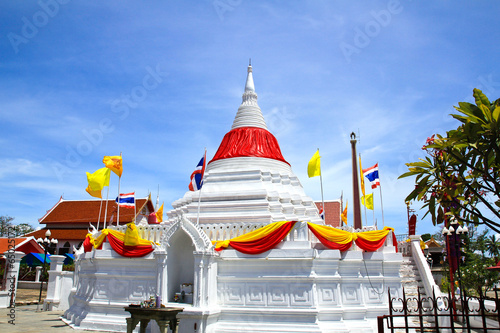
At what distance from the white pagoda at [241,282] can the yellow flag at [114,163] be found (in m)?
4.67

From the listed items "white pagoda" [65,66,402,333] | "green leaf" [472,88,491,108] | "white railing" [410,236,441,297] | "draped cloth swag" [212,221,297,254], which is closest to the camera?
"green leaf" [472,88,491,108]

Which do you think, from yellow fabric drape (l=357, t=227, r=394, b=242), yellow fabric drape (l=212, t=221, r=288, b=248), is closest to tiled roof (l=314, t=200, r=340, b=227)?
yellow fabric drape (l=357, t=227, r=394, b=242)

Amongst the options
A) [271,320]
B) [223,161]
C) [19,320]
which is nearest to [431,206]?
[271,320]

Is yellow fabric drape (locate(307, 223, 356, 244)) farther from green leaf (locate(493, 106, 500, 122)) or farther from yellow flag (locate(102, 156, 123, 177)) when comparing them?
yellow flag (locate(102, 156, 123, 177))

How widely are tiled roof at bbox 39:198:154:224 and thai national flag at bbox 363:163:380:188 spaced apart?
34.1 m

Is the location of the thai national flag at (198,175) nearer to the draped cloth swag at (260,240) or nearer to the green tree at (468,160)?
the draped cloth swag at (260,240)

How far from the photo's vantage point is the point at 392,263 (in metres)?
20.2

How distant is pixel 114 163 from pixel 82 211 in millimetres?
35376

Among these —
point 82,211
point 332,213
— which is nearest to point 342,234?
point 332,213

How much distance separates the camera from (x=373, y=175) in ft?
84.8

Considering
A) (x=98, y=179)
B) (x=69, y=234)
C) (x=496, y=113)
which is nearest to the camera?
(x=496, y=113)

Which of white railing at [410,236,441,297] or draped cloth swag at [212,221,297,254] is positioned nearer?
draped cloth swag at [212,221,297,254]

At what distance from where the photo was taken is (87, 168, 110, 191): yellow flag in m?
23.2

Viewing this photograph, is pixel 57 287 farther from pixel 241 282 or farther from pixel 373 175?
pixel 373 175
